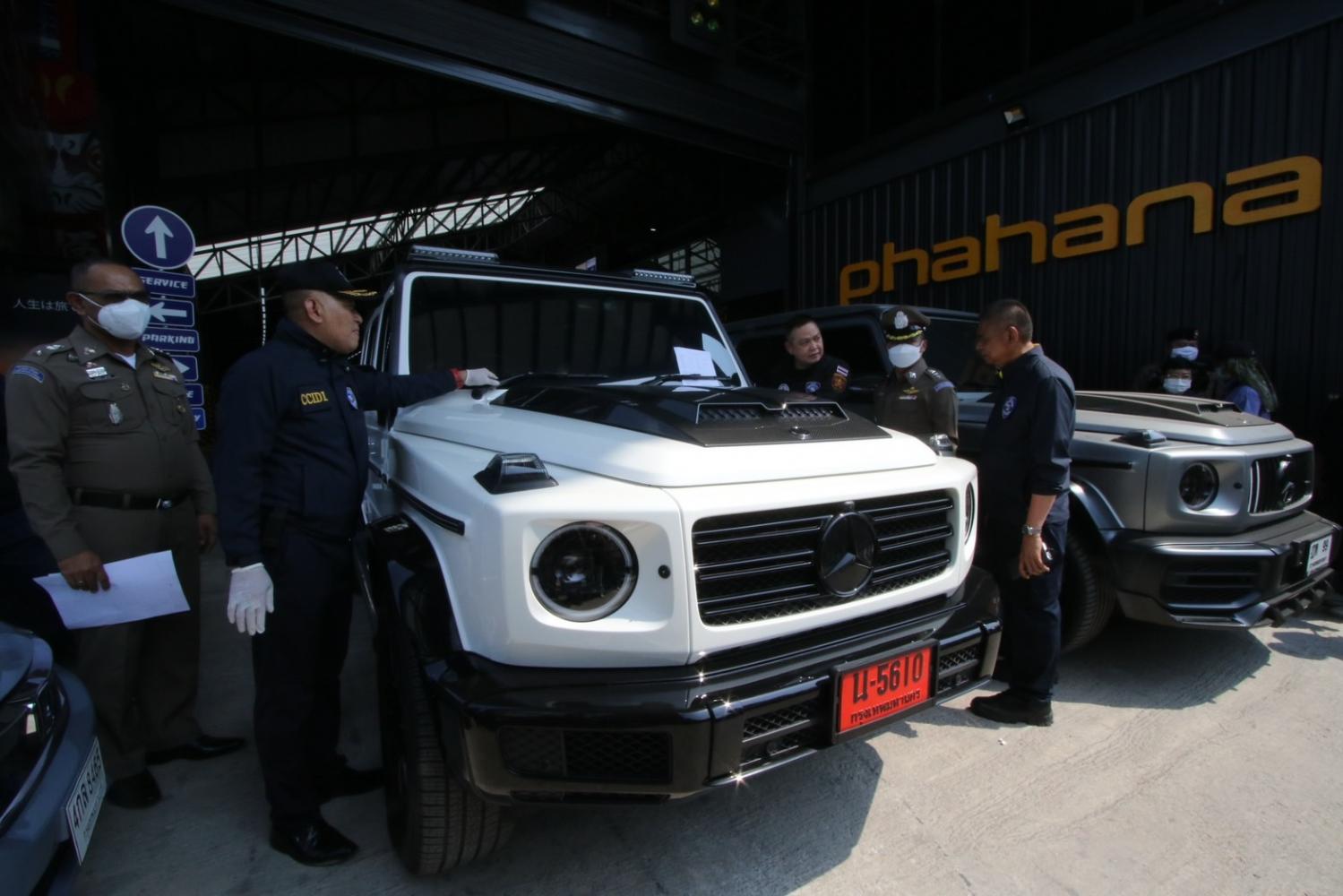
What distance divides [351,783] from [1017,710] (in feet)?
8.52

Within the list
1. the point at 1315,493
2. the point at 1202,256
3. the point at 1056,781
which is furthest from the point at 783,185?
the point at 1056,781

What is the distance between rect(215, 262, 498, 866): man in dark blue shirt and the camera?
6.48 feet

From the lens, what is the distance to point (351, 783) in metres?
2.49

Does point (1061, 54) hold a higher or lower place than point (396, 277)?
higher

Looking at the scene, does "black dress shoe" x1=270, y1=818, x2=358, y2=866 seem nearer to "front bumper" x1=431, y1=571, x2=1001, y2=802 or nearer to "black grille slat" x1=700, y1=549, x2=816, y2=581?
"front bumper" x1=431, y1=571, x2=1001, y2=802

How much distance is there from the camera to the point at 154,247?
5.54 meters

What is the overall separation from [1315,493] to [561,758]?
561 centimetres

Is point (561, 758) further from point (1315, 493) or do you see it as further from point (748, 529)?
point (1315, 493)

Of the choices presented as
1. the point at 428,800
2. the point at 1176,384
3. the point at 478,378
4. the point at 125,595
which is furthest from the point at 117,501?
the point at 1176,384

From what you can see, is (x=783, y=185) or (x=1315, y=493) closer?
(x=1315, y=493)

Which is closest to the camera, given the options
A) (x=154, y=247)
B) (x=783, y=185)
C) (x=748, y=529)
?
(x=748, y=529)

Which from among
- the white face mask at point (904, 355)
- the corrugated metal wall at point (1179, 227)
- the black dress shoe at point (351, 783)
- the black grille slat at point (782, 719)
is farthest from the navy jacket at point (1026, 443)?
the corrugated metal wall at point (1179, 227)

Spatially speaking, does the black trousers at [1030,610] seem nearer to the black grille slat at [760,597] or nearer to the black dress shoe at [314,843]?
the black grille slat at [760,597]

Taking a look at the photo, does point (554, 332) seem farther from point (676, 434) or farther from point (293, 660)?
point (293, 660)
